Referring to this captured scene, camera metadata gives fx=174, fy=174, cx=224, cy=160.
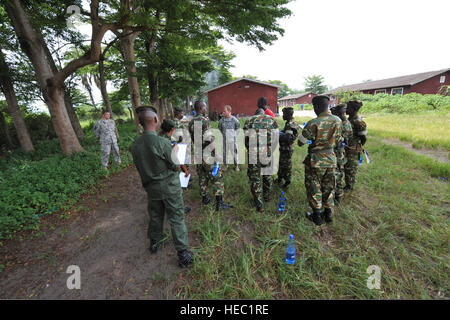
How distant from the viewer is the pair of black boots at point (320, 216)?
125 inches

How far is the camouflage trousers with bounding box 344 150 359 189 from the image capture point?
156 inches

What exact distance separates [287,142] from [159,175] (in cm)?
286

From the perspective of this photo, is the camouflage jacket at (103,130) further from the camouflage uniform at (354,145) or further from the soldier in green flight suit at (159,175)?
the camouflage uniform at (354,145)

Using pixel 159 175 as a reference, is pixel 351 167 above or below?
below

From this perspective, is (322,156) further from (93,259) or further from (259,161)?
(93,259)

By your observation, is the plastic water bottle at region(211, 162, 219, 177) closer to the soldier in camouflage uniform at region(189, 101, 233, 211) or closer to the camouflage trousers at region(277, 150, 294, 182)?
the soldier in camouflage uniform at region(189, 101, 233, 211)

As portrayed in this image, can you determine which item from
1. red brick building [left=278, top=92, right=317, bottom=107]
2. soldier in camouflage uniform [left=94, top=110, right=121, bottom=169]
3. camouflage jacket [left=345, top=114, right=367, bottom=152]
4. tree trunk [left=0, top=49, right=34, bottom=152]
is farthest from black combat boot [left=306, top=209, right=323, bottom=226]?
red brick building [left=278, top=92, right=317, bottom=107]

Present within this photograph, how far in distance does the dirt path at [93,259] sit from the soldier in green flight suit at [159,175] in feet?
1.54

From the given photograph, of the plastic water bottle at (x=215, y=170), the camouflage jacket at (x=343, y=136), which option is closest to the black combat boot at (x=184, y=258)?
the plastic water bottle at (x=215, y=170)

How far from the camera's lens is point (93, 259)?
2.75 meters

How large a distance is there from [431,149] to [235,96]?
61.1ft

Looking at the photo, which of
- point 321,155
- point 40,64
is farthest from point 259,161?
point 40,64

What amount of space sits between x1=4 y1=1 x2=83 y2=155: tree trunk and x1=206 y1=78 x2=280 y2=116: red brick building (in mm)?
17725
